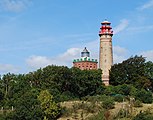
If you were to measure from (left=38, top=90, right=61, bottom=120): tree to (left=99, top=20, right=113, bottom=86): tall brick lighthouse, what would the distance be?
2708cm

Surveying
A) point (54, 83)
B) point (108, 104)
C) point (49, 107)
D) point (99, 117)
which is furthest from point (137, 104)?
point (54, 83)

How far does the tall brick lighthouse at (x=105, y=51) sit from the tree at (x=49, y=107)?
2708cm

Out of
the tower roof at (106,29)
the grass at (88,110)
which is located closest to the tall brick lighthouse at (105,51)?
the tower roof at (106,29)

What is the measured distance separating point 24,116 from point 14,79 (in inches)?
704

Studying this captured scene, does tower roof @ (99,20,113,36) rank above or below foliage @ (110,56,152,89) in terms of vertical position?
above

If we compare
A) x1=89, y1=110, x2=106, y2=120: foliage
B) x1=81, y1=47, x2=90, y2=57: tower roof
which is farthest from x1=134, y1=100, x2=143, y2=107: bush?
x1=81, y1=47, x2=90, y2=57: tower roof

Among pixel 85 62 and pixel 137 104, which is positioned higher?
pixel 85 62

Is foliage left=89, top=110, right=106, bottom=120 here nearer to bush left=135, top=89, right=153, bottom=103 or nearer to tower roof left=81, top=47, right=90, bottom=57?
bush left=135, top=89, right=153, bottom=103

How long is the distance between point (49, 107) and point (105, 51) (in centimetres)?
2882

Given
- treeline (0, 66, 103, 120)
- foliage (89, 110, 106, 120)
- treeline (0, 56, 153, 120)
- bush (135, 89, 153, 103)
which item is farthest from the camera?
treeline (0, 66, 103, 120)

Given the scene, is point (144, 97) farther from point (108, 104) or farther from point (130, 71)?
point (130, 71)

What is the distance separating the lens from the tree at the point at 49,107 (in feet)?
116

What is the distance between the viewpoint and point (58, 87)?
47.6 meters

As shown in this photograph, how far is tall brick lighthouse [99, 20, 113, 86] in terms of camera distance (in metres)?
63.0
